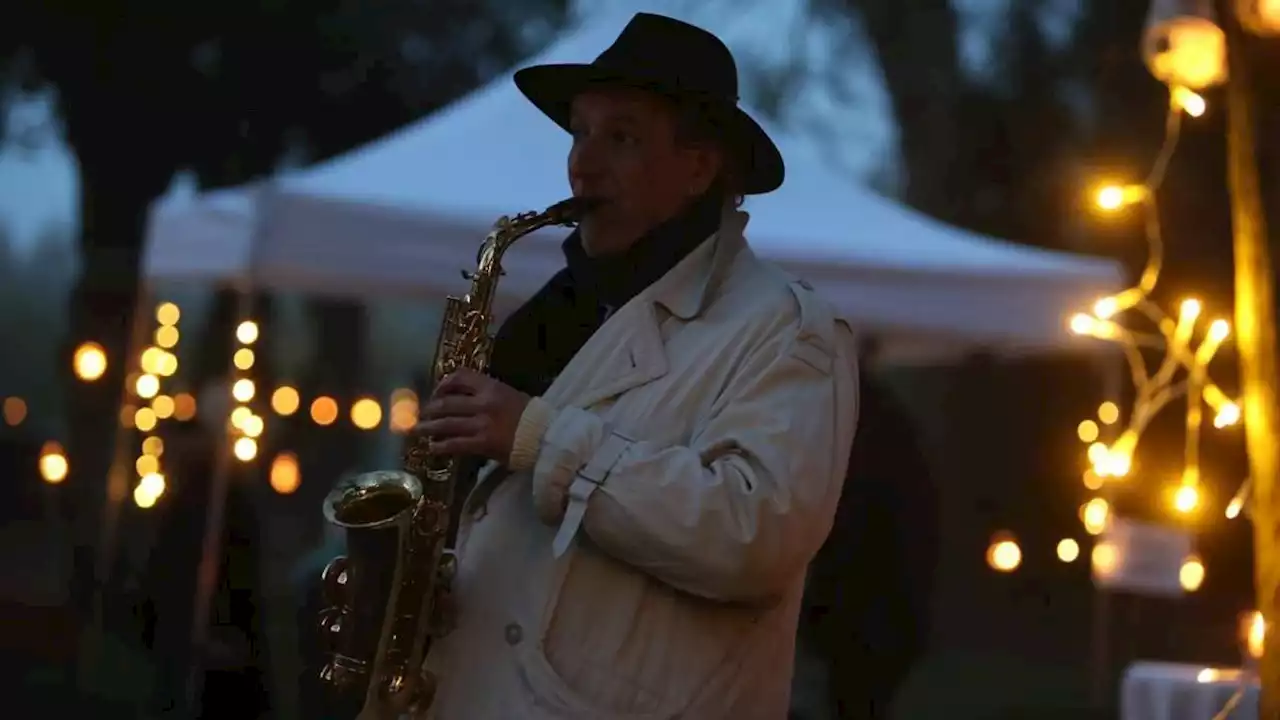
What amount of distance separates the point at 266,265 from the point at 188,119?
5.58m

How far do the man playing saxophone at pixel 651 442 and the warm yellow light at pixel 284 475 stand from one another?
7438 mm

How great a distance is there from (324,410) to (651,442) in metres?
9.03

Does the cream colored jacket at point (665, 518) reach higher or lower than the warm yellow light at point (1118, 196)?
lower

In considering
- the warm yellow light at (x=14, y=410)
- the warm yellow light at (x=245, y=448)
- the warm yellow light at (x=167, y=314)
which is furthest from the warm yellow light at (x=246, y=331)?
the warm yellow light at (x=14, y=410)

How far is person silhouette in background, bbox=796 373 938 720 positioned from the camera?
5.10m

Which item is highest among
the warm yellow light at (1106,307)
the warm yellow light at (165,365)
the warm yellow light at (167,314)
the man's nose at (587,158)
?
the man's nose at (587,158)

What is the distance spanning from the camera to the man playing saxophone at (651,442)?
6.22 feet

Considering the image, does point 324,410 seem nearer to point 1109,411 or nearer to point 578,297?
point 1109,411

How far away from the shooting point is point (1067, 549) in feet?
33.0

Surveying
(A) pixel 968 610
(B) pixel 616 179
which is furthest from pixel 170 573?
(A) pixel 968 610

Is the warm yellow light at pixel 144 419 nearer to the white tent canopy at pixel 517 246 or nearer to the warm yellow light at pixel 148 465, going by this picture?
the warm yellow light at pixel 148 465

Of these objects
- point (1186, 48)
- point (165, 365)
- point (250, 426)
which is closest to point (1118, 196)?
point (1186, 48)

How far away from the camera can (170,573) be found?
6703 millimetres

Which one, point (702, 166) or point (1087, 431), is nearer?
point (702, 166)
